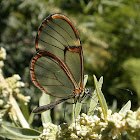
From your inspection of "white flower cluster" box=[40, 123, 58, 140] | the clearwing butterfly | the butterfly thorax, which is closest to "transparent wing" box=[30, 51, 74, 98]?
the clearwing butterfly

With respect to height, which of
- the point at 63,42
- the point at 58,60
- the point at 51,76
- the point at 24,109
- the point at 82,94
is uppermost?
the point at 63,42

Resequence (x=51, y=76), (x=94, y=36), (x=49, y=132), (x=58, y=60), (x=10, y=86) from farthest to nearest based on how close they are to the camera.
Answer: (x=94, y=36) < (x=51, y=76) < (x=58, y=60) < (x=10, y=86) < (x=49, y=132)

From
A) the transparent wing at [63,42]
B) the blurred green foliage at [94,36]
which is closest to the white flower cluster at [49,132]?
the transparent wing at [63,42]

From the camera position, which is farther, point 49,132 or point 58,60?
point 58,60

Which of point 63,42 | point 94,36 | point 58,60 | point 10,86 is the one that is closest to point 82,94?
point 58,60

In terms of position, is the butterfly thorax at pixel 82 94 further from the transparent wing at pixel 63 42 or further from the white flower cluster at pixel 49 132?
the white flower cluster at pixel 49 132

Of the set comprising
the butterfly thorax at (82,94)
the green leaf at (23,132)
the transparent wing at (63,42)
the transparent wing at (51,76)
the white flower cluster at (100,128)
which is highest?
the transparent wing at (63,42)

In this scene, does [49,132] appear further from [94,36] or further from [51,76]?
[94,36]

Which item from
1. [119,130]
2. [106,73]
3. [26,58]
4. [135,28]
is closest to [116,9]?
[135,28]
